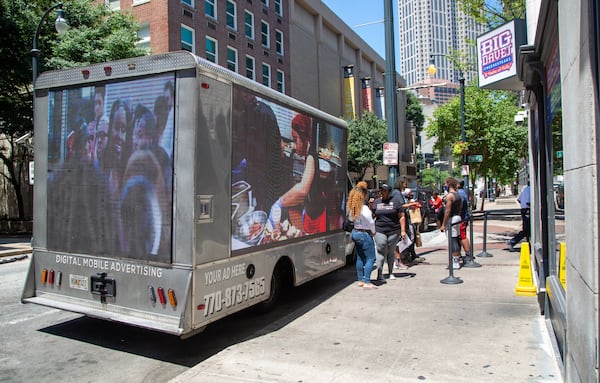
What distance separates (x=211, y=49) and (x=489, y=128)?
17138mm

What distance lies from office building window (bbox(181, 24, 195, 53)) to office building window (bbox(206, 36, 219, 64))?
1293mm

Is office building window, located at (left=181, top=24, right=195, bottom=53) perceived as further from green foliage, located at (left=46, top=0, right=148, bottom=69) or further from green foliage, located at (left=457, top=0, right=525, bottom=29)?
green foliage, located at (left=457, top=0, right=525, bottom=29)

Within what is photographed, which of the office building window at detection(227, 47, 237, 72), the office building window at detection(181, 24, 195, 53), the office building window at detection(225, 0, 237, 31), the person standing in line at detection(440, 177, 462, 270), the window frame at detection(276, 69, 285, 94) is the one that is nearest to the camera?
the person standing in line at detection(440, 177, 462, 270)

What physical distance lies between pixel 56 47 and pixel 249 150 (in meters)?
17.0

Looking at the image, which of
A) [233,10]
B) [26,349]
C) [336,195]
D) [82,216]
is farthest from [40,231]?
[233,10]

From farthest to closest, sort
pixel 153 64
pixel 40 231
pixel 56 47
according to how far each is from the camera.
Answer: pixel 56 47 < pixel 40 231 < pixel 153 64

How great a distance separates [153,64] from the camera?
488cm

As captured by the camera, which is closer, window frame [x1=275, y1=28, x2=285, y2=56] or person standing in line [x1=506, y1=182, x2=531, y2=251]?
person standing in line [x1=506, y1=182, x2=531, y2=251]

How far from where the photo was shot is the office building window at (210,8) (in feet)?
89.4

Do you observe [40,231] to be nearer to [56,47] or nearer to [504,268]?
[504,268]

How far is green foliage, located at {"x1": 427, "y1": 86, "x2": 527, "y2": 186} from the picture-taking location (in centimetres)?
2553

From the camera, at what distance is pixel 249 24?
1236 inches

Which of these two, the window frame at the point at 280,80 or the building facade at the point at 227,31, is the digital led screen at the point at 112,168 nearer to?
the building facade at the point at 227,31

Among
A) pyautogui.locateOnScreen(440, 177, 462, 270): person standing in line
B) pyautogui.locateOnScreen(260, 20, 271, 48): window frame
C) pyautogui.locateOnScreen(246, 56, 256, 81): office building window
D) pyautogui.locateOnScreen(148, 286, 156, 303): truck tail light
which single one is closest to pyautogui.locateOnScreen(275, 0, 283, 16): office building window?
pyautogui.locateOnScreen(260, 20, 271, 48): window frame
